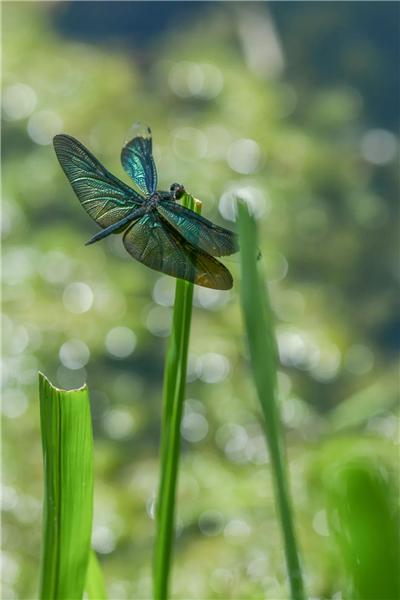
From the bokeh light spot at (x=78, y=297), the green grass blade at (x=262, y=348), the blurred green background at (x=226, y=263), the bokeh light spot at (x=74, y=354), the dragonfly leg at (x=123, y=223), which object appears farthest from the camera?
the bokeh light spot at (x=78, y=297)

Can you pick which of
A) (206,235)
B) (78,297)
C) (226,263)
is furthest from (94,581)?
(78,297)

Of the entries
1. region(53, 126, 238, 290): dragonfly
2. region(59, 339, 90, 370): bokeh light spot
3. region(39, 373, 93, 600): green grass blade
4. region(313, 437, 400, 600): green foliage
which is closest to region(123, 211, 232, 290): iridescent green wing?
region(53, 126, 238, 290): dragonfly

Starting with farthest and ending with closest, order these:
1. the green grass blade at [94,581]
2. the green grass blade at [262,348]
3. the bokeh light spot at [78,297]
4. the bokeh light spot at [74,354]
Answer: the bokeh light spot at [78,297] < the bokeh light spot at [74,354] < the green grass blade at [94,581] < the green grass blade at [262,348]

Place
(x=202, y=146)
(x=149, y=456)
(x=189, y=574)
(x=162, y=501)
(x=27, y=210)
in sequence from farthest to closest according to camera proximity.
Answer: (x=202, y=146) < (x=27, y=210) < (x=149, y=456) < (x=189, y=574) < (x=162, y=501)

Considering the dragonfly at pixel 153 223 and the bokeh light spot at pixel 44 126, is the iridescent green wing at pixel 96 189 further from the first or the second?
the bokeh light spot at pixel 44 126

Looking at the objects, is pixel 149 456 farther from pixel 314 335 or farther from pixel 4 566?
pixel 314 335

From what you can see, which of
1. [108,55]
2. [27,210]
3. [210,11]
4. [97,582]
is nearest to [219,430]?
[27,210]

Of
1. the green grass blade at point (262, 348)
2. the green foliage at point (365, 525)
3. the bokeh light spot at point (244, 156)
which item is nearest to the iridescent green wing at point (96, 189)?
the green grass blade at point (262, 348)
